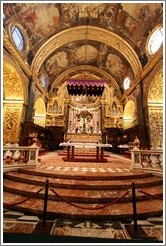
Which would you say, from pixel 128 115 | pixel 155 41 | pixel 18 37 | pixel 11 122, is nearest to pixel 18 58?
pixel 18 37

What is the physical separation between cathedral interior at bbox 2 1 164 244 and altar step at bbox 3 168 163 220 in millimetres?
4638

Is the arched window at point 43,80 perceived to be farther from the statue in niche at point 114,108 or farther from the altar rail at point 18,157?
the altar rail at point 18,157

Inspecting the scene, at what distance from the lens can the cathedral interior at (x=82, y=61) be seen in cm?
1002

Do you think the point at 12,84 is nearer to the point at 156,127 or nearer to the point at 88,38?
the point at 88,38

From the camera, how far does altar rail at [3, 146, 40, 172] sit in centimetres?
551

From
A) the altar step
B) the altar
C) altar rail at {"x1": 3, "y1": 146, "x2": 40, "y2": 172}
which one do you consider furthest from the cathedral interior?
the altar step

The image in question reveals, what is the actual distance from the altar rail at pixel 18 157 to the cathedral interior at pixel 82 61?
2567 mm

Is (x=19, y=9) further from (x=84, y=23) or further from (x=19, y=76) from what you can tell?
(x=84, y=23)

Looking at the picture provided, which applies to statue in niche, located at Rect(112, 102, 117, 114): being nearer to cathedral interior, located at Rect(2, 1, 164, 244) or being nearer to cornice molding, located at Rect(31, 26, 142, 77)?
cathedral interior, located at Rect(2, 1, 164, 244)

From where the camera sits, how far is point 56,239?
2.50 meters

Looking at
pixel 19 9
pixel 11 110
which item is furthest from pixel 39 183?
pixel 19 9

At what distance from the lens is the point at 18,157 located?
19.2 feet

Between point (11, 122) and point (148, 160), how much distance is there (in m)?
8.81

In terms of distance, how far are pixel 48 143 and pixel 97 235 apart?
42.6 ft
